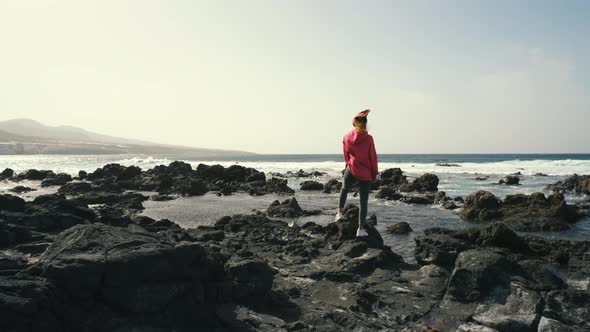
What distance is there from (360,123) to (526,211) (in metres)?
10.9

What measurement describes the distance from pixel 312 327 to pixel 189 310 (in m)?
1.50

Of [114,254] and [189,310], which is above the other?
[114,254]

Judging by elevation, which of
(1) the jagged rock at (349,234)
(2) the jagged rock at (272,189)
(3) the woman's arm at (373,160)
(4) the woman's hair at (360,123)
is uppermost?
(4) the woman's hair at (360,123)

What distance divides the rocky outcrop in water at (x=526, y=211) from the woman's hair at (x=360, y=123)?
8.20m

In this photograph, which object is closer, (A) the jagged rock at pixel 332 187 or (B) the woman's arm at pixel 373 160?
(B) the woman's arm at pixel 373 160

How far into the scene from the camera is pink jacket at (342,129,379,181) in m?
8.37

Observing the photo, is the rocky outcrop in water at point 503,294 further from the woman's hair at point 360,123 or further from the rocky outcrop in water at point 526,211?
the rocky outcrop in water at point 526,211

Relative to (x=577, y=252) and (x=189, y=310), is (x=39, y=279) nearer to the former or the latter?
(x=189, y=310)

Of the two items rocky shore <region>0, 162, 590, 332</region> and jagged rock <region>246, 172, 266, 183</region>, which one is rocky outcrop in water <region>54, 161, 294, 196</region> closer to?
jagged rock <region>246, 172, 266, 183</region>

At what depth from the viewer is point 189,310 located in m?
4.80

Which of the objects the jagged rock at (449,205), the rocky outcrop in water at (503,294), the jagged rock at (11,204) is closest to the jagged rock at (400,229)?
the rocky outcrop in water at (503,294)

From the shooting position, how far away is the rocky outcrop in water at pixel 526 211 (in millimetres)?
13461

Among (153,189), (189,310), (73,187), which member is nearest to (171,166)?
(153,189)

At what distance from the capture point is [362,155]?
8414mm
